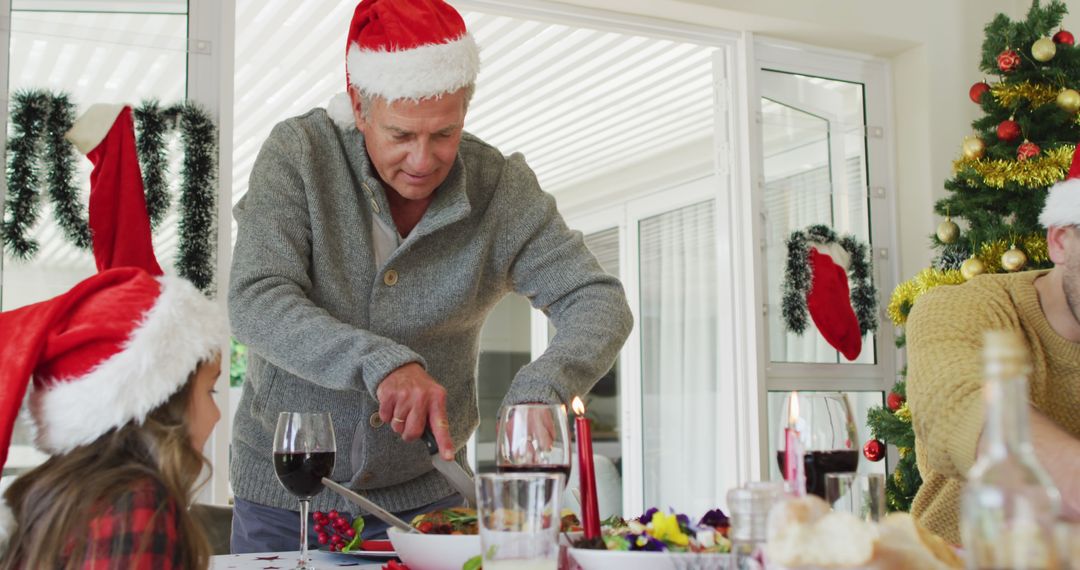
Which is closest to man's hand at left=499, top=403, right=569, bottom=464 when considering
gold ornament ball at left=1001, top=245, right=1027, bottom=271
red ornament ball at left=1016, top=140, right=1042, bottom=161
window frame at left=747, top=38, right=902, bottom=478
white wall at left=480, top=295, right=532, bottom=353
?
gold ornament ball at left=1001, top=245, right=1027, bottom=271

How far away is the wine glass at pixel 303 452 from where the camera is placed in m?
1.30

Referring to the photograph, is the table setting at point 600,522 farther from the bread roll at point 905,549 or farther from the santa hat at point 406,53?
the santa hat at point 406,53

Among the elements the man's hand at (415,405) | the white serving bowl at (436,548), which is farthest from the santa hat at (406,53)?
the white serving bowl at (436,548)

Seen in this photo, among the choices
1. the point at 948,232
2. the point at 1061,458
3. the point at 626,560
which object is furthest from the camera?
the point at 948,232

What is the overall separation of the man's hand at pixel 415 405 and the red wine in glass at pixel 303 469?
0.33 ft

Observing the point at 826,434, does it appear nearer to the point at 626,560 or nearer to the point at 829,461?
the point at 829,461

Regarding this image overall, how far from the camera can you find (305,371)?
4.68 feet

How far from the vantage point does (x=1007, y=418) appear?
460 mm

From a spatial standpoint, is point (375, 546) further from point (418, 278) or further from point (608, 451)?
point (608, 451)

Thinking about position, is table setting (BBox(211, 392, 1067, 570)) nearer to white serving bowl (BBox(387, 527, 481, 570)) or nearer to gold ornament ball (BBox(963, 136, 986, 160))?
white serving bowl (BBox(387, 527, 481, 570))

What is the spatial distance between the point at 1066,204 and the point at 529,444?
1.07 metres

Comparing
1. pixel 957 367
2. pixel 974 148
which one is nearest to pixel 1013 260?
pixel 974 148

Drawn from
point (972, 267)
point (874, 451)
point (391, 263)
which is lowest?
point (874, 451)

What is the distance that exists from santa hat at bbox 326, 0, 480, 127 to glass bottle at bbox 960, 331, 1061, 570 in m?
1.27
